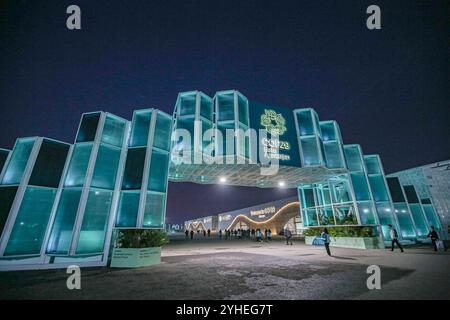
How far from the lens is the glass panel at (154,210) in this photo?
12047 mm

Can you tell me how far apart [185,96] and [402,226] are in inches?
895

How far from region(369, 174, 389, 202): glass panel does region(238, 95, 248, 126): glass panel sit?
44.8ft

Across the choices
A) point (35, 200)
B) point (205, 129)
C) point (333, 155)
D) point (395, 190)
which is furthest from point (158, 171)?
point (395, 190)

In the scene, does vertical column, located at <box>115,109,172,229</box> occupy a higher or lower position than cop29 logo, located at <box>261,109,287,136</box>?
lower

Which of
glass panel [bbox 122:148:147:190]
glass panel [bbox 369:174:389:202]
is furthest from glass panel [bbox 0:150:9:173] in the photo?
glass panel [bbox 369:174:389:202]

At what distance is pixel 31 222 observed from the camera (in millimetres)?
10641

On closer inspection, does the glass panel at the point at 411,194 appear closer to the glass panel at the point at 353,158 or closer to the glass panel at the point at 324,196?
the glass panel at the point at 324,196

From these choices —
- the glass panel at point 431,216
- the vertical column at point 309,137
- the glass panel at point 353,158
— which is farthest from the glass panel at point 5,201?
the glass panel at point 431,216

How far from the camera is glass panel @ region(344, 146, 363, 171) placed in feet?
65.4

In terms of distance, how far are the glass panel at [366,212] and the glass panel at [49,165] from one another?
22422 mm

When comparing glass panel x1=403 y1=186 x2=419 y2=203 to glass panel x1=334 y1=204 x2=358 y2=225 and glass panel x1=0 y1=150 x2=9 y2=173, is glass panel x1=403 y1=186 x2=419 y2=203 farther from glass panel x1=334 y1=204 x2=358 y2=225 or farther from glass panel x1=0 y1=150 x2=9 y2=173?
glass panel x1=0 y1=150 x2=9 y2=173

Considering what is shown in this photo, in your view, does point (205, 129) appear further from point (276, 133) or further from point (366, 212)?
point (366, 212)

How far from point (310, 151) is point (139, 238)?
49.1 ft
